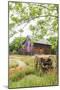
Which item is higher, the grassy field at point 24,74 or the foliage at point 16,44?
the foliage at point 16,44

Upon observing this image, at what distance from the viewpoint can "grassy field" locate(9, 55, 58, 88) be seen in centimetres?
217

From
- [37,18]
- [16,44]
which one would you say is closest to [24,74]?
[16,44]

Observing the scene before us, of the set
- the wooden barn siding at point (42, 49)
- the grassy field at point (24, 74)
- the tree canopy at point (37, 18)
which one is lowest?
the grassy field at point (24, 74)

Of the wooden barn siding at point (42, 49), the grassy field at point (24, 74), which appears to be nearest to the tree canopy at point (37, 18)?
the wooden barn siding at point (42, 49)

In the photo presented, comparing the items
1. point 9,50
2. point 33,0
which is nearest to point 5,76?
point 9,50

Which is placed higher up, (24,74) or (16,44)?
(16,44)

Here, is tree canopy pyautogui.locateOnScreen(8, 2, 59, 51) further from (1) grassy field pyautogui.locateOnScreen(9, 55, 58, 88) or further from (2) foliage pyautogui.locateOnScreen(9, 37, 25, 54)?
(1) grassy field pyautogui.locateOnScreen(9, 55, 58, 88)

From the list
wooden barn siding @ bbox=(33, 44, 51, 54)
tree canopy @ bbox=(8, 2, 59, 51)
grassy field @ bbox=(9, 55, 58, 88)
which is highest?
tree canopy @ bbox=(8, 2, 59, 51)

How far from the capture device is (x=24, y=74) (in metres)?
2.20

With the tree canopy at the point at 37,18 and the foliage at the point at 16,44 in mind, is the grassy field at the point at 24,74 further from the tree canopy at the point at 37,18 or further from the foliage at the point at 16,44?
the tree canopy at the point at 37,18

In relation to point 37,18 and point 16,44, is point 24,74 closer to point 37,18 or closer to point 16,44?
point 16,44

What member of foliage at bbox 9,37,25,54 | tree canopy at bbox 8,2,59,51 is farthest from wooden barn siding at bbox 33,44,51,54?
foliage at bbox 9,37,25,54

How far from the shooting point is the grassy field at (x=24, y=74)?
85.4 inches

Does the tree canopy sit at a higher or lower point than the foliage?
higher
